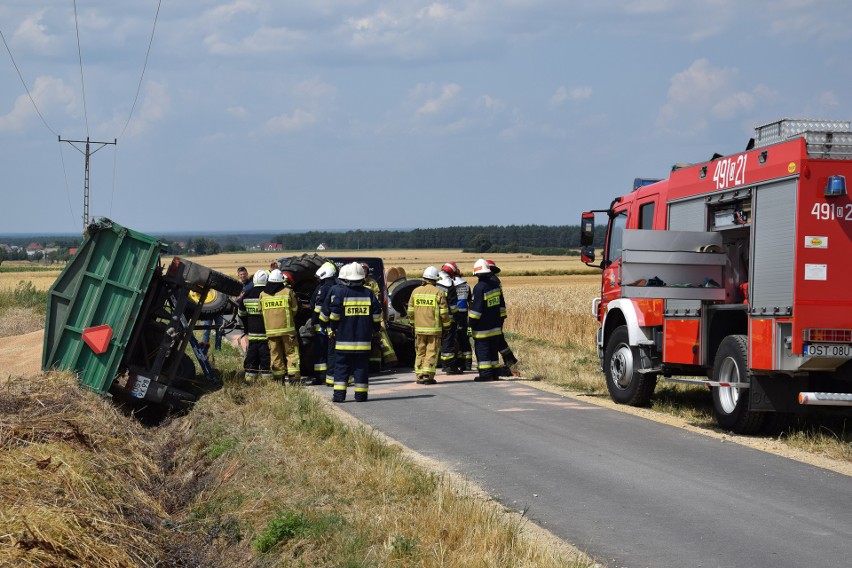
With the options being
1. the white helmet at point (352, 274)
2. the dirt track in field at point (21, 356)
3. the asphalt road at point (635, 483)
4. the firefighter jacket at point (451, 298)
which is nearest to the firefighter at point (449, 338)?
the firefighter jacket at point (451, 298)

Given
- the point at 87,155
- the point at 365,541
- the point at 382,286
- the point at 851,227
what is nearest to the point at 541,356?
the point at 382,286

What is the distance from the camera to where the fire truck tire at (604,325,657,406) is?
13914 millimetres

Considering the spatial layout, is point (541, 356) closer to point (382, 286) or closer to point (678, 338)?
point (382, 286)

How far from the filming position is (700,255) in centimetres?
1232

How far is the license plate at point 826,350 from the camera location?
33.7ft

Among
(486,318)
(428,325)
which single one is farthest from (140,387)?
(486,318)

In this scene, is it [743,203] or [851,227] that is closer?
[851,227]

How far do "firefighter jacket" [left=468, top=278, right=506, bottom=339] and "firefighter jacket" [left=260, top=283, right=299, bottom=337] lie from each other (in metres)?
2.75

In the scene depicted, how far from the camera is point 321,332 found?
16453 mm

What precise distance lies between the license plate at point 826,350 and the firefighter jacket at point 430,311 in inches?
277

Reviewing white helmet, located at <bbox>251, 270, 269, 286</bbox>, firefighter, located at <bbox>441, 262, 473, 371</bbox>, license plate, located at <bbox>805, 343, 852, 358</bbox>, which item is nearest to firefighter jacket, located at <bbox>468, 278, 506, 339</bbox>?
firefighter, located at <bbox>441, 262, 473, 371</bbox>

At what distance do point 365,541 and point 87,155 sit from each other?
37351 millimetres

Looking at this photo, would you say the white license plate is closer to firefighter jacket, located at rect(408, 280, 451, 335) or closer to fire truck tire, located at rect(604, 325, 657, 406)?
firefighter jacket, located at rect(408, 280, 451, 335)

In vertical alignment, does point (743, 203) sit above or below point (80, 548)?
above
